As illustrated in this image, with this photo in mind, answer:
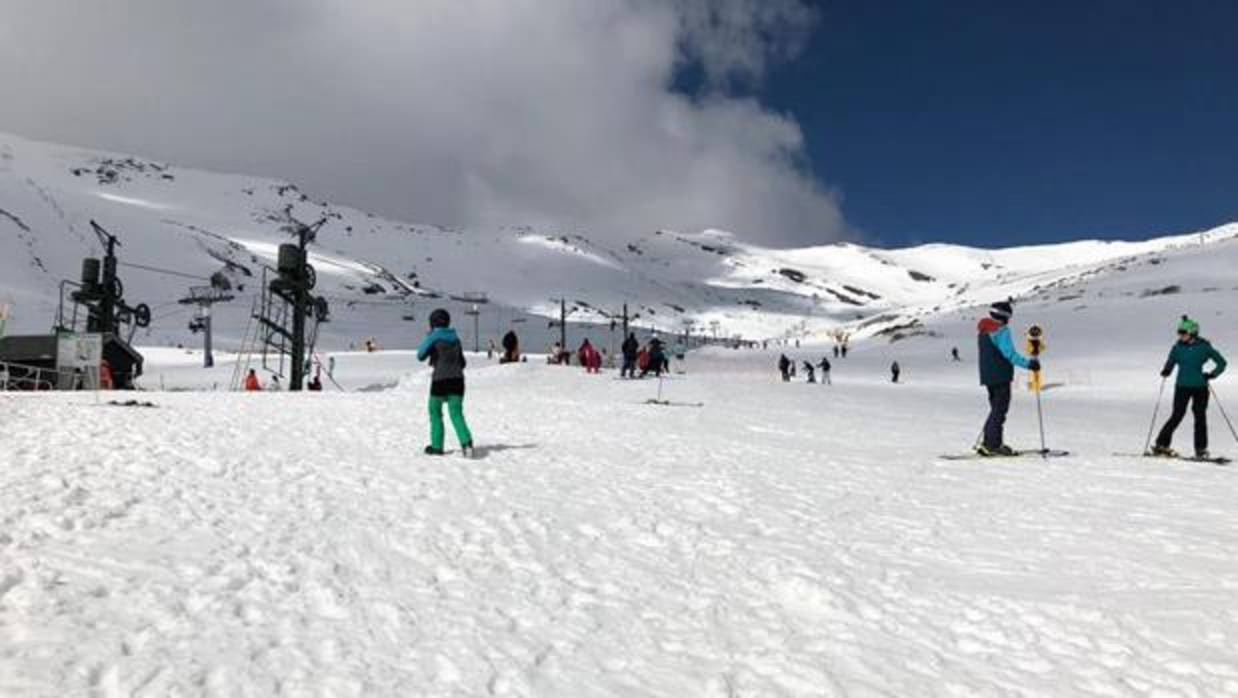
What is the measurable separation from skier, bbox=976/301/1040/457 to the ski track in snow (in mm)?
938

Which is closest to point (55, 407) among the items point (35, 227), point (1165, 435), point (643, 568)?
point (643, 568)

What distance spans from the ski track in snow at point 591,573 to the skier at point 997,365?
94cm

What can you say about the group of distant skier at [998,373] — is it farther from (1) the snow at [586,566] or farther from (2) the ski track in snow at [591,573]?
(2) the ski track in snow at [591,573]

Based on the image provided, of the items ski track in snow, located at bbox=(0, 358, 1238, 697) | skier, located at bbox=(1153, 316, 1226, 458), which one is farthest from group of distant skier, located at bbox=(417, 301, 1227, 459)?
ski track in snow, located at bbox=(0, 358, 1238, 697)

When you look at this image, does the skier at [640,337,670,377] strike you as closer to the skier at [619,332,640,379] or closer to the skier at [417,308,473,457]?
the skier at [619,332,640,379]

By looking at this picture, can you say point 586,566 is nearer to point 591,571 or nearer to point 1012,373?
point 591,571

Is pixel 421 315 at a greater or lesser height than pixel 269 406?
greater

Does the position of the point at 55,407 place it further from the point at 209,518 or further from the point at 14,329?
the point at 14,329

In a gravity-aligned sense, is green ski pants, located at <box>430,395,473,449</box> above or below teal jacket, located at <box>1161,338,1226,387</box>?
below

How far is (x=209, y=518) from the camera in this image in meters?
7.41

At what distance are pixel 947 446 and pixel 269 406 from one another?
46.2 feet

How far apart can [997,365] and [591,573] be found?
9041 mm

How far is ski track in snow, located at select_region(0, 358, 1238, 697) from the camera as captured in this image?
186 inches

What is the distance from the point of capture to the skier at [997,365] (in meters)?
13.1
